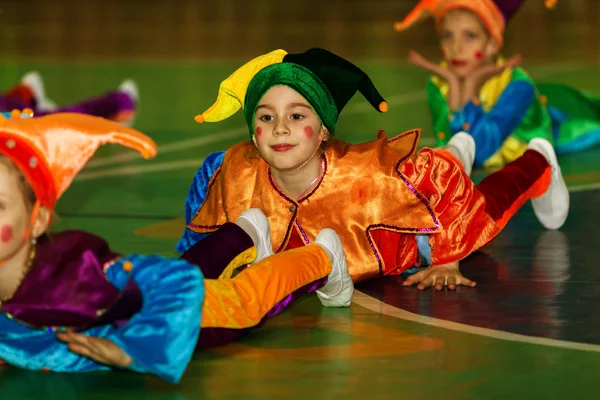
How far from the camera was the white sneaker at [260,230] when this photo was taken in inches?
153

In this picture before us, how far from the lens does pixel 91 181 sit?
6.12m

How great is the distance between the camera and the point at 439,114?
6234 millimetres

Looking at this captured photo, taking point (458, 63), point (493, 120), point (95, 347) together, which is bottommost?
point (95, 347)

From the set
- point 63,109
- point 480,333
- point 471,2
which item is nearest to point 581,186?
point 471,2

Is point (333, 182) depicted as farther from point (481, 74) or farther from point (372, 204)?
point (481, 74)

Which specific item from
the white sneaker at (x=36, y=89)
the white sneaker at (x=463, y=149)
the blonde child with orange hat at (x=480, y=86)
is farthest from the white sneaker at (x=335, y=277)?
the white sneaker at (x=36, y=89)

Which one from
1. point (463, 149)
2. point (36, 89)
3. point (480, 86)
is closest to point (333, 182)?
point (463, 149)

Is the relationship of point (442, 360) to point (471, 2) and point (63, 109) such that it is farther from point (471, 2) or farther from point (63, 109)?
point (63, 109)

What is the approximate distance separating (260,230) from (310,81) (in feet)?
1.48

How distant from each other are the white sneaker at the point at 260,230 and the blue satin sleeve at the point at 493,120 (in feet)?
7.43

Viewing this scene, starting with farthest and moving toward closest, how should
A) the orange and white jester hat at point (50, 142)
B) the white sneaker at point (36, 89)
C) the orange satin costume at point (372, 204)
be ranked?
the white sneaker at point (36, 89) → the orange satin costume at point (372, 204) → the orange and white jester hat at point (50, 142)

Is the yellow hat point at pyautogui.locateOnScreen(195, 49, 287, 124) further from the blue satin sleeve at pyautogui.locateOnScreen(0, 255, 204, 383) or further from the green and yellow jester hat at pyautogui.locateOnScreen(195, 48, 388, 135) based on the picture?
the blue satin sleeve at pyautogui.locateOnScreen(0, 255, 204, 383)

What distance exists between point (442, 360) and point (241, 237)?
768 millimetres

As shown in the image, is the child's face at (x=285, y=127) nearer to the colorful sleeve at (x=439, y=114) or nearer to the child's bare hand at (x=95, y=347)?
the child's bare hand at (x=95, y=347)
